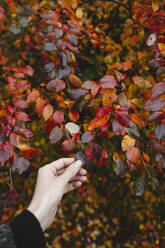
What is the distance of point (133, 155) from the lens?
1102mm

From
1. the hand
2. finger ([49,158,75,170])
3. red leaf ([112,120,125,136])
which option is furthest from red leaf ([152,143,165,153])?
finger ([49,158,75,170])

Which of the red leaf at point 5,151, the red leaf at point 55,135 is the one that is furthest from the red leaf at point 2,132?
the red leaf at point 55,135

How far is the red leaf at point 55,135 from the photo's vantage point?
1.21 m


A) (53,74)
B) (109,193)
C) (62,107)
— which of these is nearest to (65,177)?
(62,107)

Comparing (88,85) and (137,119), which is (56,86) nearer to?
(88,85)

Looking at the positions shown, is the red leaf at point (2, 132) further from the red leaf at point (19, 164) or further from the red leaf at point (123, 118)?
the red leaf at point (123, 118)

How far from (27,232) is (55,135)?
1.72ft

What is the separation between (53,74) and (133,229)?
2.60 meters

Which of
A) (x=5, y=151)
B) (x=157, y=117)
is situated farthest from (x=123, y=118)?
(x=5, y=151)

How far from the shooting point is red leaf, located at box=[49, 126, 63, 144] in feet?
3.98

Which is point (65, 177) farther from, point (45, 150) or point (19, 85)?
point (45, 150)

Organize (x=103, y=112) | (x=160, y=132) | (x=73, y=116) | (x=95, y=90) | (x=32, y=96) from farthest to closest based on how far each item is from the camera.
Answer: (x=32, y=96) → (x=73, y=116) → (x=95, y=90) → (x=103, y=112) → (x=160, y=132)

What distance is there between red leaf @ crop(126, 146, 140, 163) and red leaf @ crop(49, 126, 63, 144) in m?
0.40

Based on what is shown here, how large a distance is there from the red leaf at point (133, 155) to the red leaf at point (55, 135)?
0.40 m
